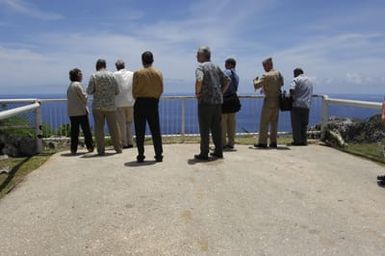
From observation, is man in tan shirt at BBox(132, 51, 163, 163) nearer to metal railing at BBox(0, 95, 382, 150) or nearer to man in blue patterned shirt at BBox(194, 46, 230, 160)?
man in blue patterned shirt at BBox(194, 46, 230, 160)

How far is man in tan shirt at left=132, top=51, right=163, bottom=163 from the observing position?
343 inches

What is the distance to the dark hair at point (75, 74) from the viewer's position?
10133 millimetres

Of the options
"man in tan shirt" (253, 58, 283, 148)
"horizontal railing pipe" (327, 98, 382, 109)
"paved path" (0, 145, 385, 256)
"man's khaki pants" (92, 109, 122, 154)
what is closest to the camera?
"paved path" (0, 145, 385, 256)

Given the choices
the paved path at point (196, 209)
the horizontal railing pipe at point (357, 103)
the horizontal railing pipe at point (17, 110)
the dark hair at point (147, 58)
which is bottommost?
the paved path at point (196, 209)

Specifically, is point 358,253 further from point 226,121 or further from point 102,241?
point 226,121

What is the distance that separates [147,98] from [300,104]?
400 cm

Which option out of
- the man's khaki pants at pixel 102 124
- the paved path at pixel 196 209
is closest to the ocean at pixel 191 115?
the man's khaki pants at pixel 102 124

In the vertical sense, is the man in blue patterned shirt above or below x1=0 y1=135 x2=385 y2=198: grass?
above

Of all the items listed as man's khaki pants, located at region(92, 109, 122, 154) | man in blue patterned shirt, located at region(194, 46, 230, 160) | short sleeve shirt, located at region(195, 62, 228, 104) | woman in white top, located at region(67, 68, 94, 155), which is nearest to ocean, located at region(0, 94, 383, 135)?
woman in white top, located at region(67, 68, 94, 155)

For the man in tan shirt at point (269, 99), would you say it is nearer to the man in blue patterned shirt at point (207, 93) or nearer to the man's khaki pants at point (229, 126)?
the man's khaki pants at point (229, 126)

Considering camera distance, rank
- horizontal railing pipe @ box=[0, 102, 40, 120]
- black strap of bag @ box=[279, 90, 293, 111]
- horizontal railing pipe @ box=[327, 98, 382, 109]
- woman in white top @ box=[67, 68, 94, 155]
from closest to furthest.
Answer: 1. horizontal railing pipe @ box=[0, 102, 40, 120]
2. horizontal railing pipe @ box=[327, 98, 382, 109]
3. woman in white top @ box=[67, 68, 94, 155]
4. black strap of bag @ box=[279, 90, 293, 111]

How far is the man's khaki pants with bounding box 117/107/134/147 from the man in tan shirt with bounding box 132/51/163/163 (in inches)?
82.5

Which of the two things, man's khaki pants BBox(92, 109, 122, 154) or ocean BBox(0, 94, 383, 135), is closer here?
man's khaki pants BBox(92, 109, 122, 154)

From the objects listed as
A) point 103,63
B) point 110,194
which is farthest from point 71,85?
point 110,194
